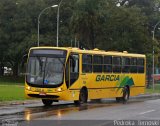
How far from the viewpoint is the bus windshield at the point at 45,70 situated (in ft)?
85.7

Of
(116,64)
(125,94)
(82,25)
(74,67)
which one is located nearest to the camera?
(74,67)

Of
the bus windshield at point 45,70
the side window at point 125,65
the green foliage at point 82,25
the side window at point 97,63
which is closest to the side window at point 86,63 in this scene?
the side window at point 97,63

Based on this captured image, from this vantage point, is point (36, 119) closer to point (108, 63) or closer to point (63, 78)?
point (63, 78)

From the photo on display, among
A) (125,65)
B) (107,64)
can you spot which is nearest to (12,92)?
(125,65)

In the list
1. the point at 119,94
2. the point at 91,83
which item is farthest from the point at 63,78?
the point at 119,94

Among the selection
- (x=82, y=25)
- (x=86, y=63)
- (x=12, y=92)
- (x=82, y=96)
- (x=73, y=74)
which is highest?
(x=82, y=25)

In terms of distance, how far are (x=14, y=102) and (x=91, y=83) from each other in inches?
175

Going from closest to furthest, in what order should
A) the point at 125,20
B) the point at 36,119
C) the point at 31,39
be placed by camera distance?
the point at 36,119 < the point at 125,20 < the point at 31,39

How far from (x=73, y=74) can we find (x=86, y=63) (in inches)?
71.7

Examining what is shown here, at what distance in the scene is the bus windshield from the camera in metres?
26.1

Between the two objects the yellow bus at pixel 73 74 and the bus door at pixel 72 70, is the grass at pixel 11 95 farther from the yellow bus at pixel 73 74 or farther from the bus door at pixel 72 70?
the bus door at pixel 72 70

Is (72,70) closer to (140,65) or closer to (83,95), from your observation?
(83,95)

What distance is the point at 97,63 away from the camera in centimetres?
3025

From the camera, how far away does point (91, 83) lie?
29.4m
